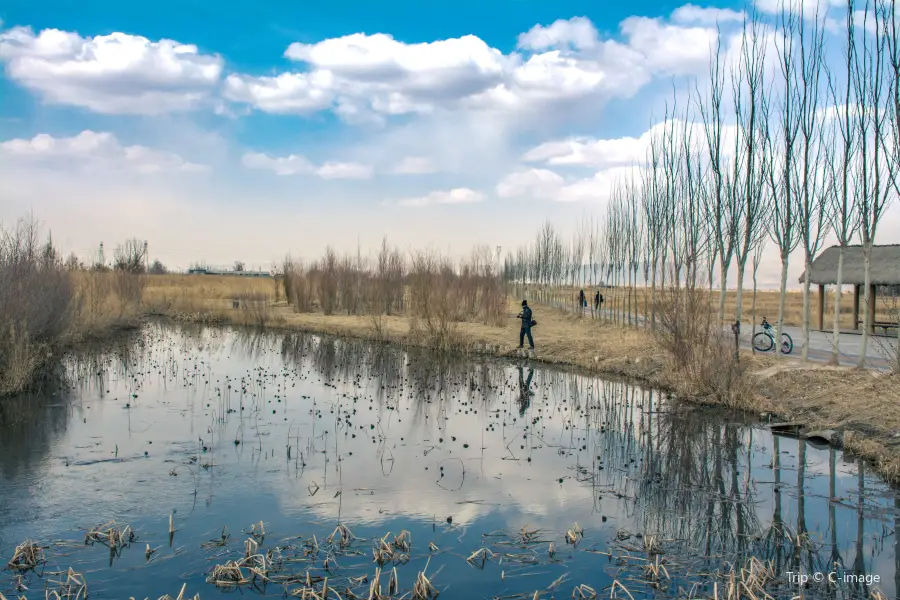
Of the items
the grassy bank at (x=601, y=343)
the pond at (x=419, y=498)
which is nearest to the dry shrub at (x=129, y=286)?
the grassy bank at (x=601, y=343)

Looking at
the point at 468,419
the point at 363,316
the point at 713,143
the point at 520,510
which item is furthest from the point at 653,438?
the point at 363,316

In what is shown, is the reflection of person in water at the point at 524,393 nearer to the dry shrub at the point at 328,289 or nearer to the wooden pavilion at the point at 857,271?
the wooden pavilion at the point at 857,271

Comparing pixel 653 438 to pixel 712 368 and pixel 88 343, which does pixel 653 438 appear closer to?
pixel 712 368

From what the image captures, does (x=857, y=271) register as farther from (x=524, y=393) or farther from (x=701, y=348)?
(x=524, y=393)

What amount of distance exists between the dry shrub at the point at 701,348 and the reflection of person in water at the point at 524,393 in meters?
3.71


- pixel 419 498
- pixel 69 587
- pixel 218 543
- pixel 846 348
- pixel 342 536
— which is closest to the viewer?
pixel 69 587

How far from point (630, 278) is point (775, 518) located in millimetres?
28280

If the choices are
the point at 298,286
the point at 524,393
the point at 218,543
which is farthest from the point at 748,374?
the point at 298,286

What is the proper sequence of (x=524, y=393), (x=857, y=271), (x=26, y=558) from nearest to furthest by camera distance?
(x=26, y=558) → (x=524, y=393) → (x=857, y=271)

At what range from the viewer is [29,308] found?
57.5ft

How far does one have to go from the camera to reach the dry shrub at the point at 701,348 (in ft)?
53.0

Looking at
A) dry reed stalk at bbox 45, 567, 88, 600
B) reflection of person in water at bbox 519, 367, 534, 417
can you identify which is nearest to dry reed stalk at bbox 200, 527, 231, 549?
dry reed stalk at bbox 45, 567, 88, 600

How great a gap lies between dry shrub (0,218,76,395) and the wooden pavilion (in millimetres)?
27090

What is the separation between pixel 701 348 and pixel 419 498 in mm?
9788
